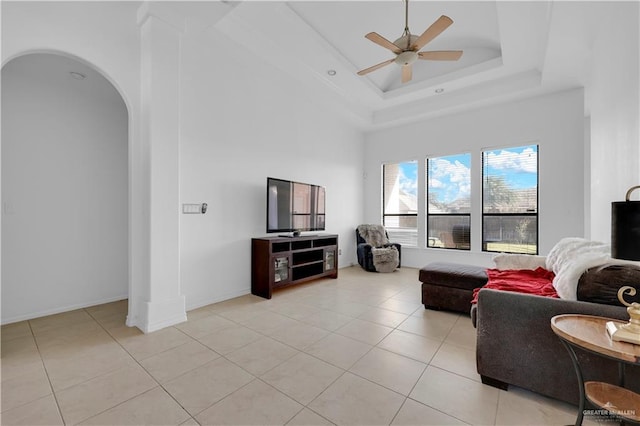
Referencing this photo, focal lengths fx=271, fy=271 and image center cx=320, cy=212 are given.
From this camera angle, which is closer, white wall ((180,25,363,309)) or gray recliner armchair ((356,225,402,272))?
white wall ((180,25,363,309))

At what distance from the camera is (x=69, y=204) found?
3.23m

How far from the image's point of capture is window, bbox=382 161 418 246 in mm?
5957

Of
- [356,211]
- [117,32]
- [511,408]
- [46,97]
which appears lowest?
[511,408]

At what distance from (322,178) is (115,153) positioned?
325cm

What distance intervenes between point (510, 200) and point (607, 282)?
12.6 ft

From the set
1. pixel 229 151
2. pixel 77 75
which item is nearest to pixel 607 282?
pixel 229 151

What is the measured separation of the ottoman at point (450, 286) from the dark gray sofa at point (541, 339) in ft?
4.16

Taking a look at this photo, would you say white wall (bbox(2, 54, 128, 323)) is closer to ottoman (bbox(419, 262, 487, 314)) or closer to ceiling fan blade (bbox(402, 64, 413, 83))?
ceiling fan blade (bbox(402, 64, 413, 83))

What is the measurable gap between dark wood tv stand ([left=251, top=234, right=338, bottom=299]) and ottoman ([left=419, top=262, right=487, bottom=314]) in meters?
1.75

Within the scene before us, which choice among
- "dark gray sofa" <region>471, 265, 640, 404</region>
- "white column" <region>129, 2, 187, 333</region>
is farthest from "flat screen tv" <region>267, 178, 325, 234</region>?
"dark gray sofa" <region>471, 265, 640, 404</region>

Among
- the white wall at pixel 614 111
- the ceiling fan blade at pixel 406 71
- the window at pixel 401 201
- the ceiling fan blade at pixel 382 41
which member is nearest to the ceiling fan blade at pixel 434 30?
the ceiling fan blade at pixel 382 41

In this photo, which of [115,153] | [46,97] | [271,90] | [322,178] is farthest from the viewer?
[322,178]

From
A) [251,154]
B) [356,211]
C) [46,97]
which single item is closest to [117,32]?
[46,97]

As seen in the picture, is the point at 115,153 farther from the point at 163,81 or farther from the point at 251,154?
the point at 251,154
